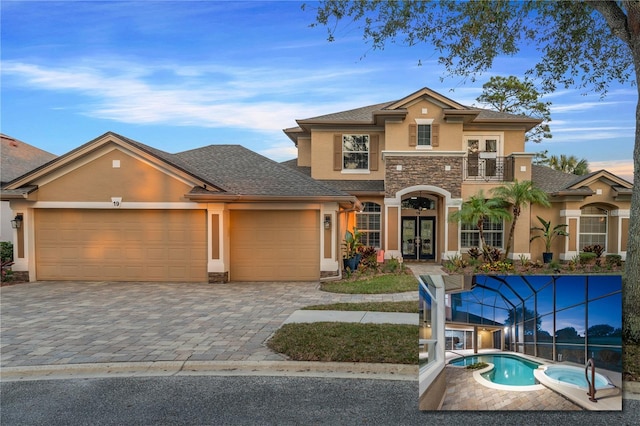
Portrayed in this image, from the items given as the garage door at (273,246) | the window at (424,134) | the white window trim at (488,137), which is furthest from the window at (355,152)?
the garage door at (273,246)

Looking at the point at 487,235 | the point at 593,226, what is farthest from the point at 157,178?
the point at 593,226

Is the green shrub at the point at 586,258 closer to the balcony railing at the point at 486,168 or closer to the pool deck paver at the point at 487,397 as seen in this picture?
the balcony railing at the point at 486,168

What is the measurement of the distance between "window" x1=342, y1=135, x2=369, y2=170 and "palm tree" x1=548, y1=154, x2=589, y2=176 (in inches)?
819

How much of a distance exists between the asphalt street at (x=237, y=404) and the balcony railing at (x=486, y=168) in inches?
596

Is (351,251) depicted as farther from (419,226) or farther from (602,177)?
(602,177)

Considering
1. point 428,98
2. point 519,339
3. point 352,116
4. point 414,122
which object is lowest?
point 519,339

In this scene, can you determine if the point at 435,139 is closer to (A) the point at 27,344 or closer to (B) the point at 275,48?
(B) the point at 275,48

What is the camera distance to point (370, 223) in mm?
18641

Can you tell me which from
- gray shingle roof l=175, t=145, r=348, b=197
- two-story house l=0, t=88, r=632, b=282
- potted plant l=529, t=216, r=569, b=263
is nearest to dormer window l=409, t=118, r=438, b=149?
two-story house l=0, t=88, r=632, b=282

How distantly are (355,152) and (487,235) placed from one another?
7176mm

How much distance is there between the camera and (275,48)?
13.3 m

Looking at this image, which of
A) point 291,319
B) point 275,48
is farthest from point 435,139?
point 291,319

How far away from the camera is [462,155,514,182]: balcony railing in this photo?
61.2ft

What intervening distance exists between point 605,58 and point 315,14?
6784 mm
